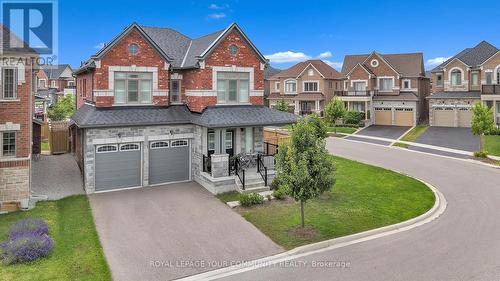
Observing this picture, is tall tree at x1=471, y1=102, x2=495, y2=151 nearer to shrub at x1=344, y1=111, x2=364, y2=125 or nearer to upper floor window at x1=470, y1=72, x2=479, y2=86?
upper floor window at x1=470, y1=72, x2=479, y2=86

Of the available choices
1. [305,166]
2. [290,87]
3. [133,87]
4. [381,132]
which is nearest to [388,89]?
[381,132]

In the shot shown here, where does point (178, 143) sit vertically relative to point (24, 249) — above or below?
above

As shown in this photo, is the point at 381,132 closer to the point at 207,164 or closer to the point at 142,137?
the point at 207,164

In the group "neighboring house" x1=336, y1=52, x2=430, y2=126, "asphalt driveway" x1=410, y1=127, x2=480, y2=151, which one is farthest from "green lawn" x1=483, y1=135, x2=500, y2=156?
"neighboring house" x1=336, y1=52, x2=430, y2=126

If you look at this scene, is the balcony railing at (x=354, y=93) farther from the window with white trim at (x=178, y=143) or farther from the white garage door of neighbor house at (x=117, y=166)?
the white garage door of neighbor house at (x=117, y=166)

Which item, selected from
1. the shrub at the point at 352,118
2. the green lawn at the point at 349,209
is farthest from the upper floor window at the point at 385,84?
Result: the green lawn at the point at 349,209

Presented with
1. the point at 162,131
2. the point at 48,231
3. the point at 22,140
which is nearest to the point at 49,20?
the point at 22,140
